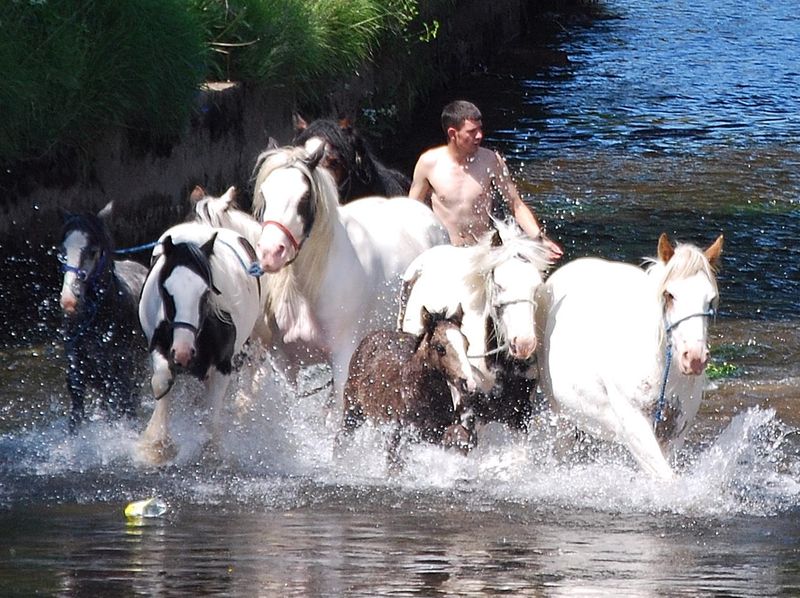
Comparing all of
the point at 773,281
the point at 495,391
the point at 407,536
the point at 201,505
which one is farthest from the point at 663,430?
the point at 773,281

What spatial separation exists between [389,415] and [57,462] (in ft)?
5.65

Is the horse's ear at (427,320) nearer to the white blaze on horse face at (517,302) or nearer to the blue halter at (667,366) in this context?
the white blaze on horse face at (517,302)

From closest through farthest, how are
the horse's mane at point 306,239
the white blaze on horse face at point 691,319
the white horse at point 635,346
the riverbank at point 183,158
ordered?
the white blaze on horse face at point 691,319 → the white horse at point 635,346 → the horse's mane at point 306,239 → the riverbank at point 183,158

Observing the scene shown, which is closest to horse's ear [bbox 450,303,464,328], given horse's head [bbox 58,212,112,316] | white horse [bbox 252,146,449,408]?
white horse [bbox 252,146,449,408]

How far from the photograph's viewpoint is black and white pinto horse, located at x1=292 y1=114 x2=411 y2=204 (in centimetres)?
920

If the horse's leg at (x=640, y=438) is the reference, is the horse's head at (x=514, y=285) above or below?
above

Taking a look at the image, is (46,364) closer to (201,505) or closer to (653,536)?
(201,505)

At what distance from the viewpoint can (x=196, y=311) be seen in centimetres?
786

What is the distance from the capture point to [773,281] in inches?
524

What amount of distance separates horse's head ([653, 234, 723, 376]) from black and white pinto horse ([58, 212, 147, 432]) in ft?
9.62

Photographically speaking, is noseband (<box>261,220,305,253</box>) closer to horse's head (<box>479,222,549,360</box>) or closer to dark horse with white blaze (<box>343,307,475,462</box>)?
dark horse with white blaze (<box>343,307,475,462</box>)

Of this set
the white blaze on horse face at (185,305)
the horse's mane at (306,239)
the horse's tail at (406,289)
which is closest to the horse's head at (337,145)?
the horse's mane at (306,239)

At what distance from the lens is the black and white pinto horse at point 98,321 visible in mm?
8305

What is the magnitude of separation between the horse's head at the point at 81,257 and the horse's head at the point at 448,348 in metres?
1.78
